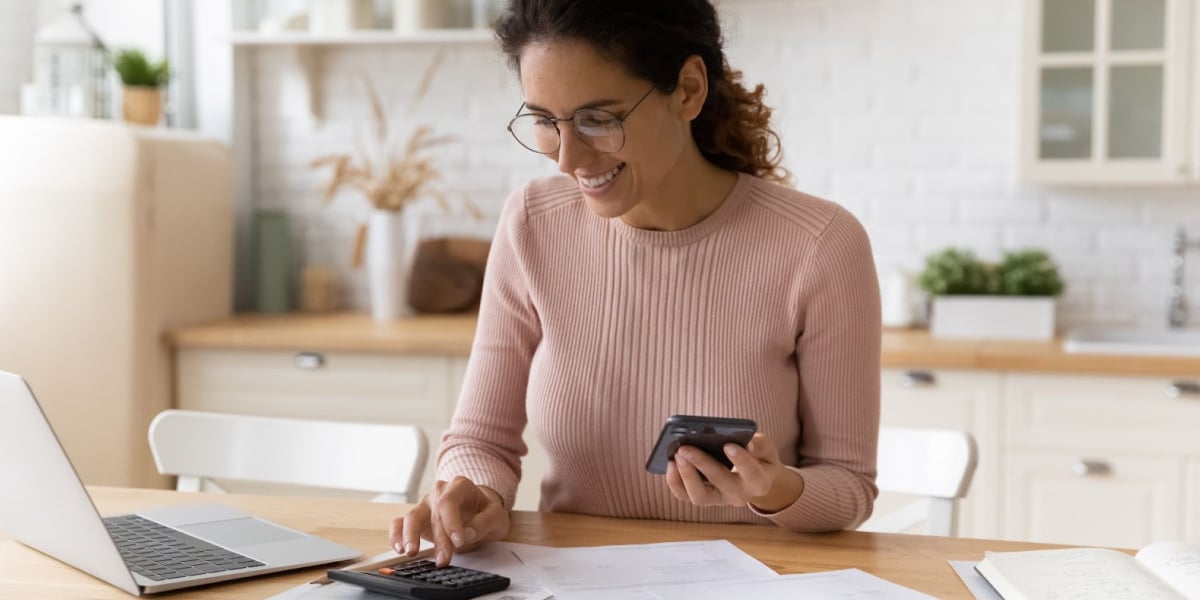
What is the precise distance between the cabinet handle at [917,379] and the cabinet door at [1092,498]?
0.25m

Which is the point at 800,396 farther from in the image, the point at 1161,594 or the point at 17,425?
the point at 17,425

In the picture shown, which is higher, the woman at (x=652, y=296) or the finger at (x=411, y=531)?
the woman at (x=652, y=296)

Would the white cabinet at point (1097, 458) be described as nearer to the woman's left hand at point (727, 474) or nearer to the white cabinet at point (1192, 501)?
the white cabinet at point (1192, 501)

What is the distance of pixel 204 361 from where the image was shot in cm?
355

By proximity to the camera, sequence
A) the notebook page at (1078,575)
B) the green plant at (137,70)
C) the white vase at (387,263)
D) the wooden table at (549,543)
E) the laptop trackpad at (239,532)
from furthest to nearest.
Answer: the white vase at (387,263), the green plant at (137,70), the laptop trackpad at (239,532), the wooden table at (549,543), the notebook page at (1078,575)

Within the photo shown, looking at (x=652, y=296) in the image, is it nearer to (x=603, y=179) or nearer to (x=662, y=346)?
(x=662, y=346)

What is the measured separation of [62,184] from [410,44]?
1.18 meters

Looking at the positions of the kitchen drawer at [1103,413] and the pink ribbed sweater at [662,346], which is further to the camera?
the kitchen drawer at [1103,413]

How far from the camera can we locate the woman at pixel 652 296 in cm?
161

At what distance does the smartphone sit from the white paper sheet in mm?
276

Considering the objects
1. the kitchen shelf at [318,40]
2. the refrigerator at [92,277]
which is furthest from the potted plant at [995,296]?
the refrigerator at [92,277]

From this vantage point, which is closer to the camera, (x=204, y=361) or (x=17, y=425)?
(x=17, y=425)

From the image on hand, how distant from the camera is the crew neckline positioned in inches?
72.1

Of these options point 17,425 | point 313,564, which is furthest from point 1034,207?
point 17,425
